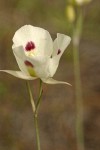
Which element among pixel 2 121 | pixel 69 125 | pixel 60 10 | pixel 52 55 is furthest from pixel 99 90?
pixel 52 55

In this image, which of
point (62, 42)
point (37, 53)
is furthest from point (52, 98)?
point (62, 42)

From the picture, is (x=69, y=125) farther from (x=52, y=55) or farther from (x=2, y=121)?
(x=52, y=55)

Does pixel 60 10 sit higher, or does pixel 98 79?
pixel 60 10

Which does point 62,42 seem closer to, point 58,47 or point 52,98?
point 58,47

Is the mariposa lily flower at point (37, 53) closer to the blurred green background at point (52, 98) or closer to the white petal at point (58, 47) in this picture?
the white petal at point (58, 47)

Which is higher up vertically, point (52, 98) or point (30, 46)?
point (30, 46)

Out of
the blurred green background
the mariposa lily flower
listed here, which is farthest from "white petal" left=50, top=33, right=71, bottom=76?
the blurred green background

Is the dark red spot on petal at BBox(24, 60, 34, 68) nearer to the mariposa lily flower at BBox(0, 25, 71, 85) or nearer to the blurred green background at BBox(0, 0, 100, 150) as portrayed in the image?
the mariposa lily flower at BBox(0, 25, 71, 85)
